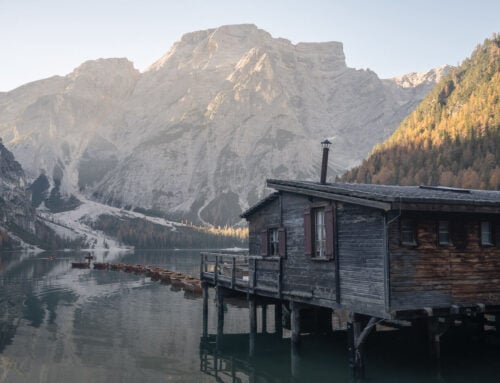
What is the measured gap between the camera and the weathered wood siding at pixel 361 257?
19.1m

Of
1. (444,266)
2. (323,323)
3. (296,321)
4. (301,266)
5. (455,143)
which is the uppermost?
(455,143)

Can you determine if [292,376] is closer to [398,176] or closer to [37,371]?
[37,371]

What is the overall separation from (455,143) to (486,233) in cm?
13851

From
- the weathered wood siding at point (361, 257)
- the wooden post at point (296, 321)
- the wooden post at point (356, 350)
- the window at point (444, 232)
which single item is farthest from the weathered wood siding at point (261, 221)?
the window at point (444, 232)

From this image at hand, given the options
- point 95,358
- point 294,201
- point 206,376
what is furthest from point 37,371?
point 294,201

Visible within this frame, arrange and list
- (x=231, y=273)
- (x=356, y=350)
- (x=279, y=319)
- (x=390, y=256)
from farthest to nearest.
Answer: (x=231, y=273)
(x=279, y=319)
(x=356, y=350)
(x=390, y=256)

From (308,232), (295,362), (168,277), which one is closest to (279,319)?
(295,362)

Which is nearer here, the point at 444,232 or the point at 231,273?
the point at 444,232

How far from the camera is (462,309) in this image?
20.1m

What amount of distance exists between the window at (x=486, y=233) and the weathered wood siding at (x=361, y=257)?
17.7 feet

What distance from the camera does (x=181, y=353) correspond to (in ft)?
91.7

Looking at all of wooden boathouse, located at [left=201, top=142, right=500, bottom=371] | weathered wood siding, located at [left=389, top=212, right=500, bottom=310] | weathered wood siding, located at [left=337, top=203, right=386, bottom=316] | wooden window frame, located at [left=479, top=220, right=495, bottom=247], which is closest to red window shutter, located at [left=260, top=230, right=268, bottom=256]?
wooden boathouse, located at [left=201, top=142, right=500, bottom=371]

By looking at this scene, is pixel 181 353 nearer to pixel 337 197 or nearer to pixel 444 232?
pixel 337 197

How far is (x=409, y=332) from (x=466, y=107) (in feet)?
519
